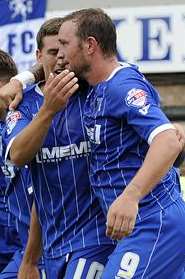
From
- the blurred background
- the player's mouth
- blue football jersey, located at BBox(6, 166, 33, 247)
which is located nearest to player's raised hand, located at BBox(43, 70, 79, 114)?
the player's mouth

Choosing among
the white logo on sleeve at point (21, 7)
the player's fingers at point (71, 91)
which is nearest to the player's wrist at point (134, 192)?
the player's fingers at point (71, 91)

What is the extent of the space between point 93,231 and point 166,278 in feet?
1.41

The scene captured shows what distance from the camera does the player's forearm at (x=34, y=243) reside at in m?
4.32

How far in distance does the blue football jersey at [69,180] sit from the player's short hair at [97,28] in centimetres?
30

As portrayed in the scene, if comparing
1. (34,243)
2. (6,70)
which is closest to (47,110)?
(34,243)

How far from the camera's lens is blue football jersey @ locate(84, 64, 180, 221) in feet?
12.0

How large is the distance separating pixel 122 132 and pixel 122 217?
46cm

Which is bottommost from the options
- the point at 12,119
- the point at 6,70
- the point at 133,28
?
the point at 133,28

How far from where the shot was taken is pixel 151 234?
3.69m

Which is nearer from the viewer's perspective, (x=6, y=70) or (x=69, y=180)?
(x=69, y=180)

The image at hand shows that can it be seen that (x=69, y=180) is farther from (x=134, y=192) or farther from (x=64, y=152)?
(x=134, y=192)

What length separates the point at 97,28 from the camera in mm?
3811

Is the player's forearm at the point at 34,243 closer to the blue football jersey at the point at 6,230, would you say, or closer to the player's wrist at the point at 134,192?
the blue football jersey at the point at 6,230

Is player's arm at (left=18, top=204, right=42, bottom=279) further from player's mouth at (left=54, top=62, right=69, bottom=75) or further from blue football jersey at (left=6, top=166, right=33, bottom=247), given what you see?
player's mouth at (left=54, top=62, right=69, bottom=75)
